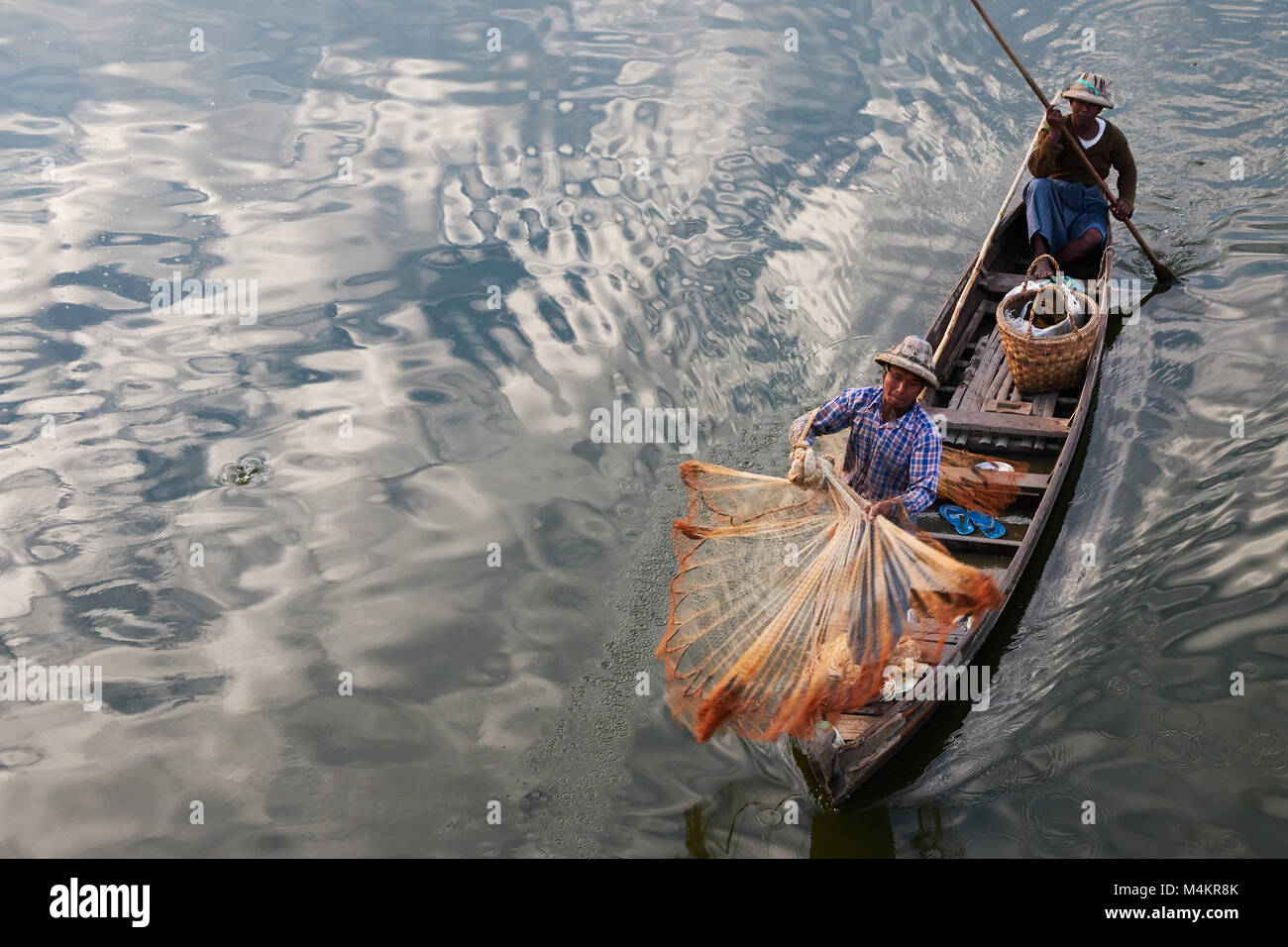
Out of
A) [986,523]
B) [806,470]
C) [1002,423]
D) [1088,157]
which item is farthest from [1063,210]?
[806,470]

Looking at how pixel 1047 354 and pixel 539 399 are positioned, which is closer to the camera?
pixel 1047 354

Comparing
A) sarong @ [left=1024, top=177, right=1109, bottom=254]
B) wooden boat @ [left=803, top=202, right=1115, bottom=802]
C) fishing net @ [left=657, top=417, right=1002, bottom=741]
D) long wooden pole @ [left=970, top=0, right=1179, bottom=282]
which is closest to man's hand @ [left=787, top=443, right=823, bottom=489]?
fishing net @ [left=657, top=417, right=1002, bottom=741]

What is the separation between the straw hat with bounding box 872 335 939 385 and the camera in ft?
16.3

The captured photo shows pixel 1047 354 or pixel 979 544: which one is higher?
pixel 1047 354

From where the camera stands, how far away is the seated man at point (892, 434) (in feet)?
16.4

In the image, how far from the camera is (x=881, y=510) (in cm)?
486

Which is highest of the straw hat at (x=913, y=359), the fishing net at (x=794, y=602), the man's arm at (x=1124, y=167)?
the man's arm at (x=1124, y=167)

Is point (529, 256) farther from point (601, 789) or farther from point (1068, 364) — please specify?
point (601, 789)

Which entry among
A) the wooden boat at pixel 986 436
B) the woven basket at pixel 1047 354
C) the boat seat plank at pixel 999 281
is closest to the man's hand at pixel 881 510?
the wooden boat at pixel 986 436

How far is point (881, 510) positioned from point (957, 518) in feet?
5.01

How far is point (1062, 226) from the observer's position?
329 inches

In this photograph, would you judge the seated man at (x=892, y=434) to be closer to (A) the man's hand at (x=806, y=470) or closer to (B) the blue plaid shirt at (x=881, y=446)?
(B) the blue plaid shirt at (x=881, y=446)

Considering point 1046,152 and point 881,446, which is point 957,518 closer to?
point 881,446

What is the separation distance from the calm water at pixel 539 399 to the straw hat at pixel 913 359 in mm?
1621
